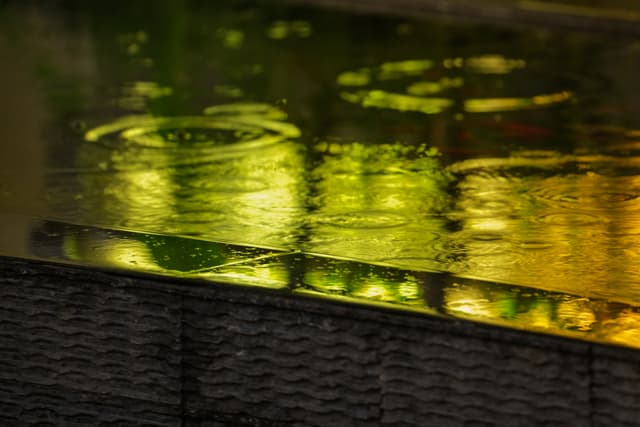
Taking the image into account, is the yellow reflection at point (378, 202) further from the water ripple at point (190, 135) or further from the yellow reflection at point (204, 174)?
the water ripple at point (190, 135)

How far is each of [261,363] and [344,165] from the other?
3728 millimetres

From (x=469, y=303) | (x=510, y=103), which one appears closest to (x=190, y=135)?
(x=510, y=103)

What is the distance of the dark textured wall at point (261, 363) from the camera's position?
421cm

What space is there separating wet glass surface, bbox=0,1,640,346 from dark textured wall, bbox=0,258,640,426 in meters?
0.13

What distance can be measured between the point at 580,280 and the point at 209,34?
11083mm

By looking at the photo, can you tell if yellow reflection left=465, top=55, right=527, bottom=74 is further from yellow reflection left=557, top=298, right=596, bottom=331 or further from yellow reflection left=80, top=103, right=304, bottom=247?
yellow reflection left=557, top=298, right=596, bottom=331

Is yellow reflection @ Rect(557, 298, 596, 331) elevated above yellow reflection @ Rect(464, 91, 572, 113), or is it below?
below

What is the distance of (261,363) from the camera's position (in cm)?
461

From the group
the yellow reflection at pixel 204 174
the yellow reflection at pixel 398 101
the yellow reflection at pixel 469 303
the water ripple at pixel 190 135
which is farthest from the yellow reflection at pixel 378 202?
the yellow reflection at pixel 398 101

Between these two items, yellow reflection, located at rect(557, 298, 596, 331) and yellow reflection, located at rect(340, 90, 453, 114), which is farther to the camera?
yellow reflection, located at rect(340, 90, 453, 114)

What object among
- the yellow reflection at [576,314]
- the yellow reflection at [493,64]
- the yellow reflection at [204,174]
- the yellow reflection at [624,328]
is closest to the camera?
the yellow reflection at [624,328]

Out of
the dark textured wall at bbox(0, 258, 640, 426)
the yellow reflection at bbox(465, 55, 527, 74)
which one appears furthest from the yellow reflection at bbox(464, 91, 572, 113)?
the dark textured wall at bbox(0, 258, 640, 426)

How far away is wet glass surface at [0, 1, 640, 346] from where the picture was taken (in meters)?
5.10

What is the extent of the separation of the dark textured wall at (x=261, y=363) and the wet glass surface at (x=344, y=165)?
0.13 m
